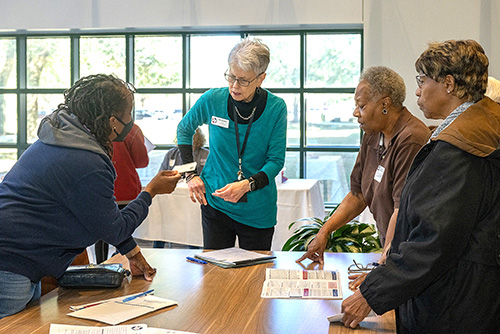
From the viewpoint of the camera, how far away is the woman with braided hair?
6.28ft

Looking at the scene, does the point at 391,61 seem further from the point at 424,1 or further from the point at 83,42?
the point at 83,42

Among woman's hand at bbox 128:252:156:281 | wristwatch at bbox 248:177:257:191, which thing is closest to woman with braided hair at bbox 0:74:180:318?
woman's hand at bbox 128:252:156:281

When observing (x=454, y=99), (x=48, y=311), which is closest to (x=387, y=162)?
(x=454, y=99)

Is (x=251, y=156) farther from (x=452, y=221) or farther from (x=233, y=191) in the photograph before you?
(x=452, y=221)

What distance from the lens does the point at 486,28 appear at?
6516mm

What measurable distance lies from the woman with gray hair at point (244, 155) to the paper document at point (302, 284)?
619 millimetres

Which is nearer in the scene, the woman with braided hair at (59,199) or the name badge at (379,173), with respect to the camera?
the woman with braided hair at (59,199)

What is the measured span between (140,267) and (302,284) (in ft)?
2.09

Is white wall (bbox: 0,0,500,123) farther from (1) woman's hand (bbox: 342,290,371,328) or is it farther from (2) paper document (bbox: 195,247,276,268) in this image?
(1) woman's hand (bbox: 342,290,371,328)

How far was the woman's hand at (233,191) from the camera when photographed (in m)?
2.84

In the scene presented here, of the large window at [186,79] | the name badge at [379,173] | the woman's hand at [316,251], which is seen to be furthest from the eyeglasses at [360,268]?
the large window at [186,79]

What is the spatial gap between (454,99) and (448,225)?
39cm

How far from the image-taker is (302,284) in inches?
86.8

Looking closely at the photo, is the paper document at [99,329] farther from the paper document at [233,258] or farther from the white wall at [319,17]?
the white wall at [319,17]
